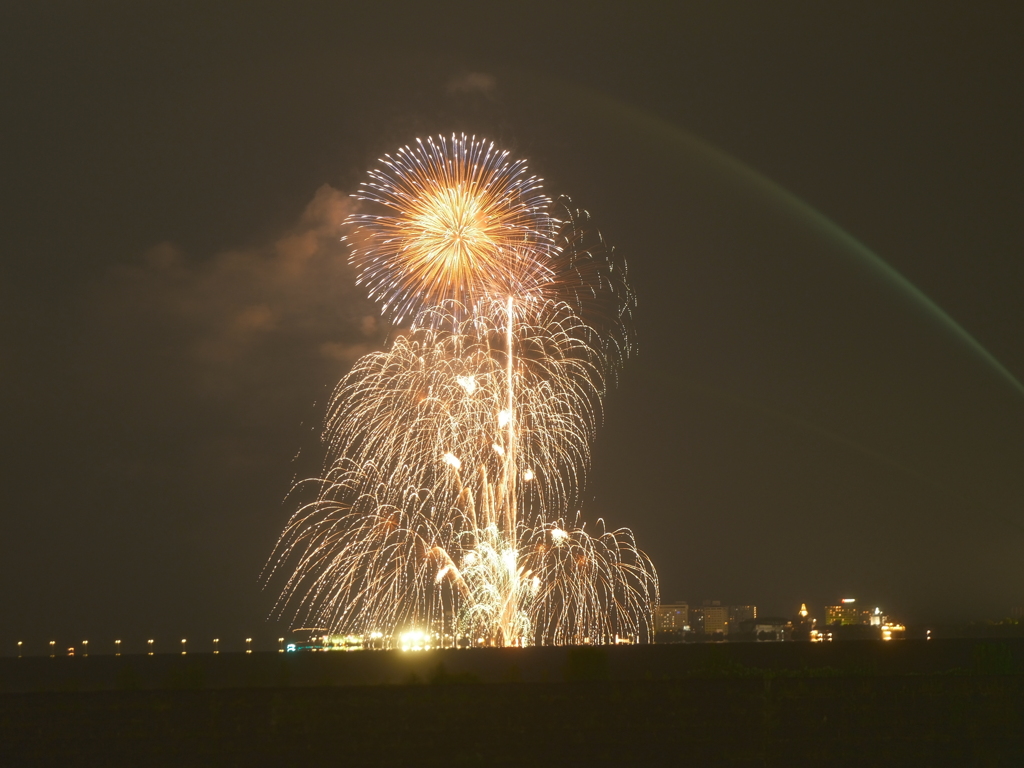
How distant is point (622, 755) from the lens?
55.4ft

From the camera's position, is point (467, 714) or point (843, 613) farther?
point (843, 613)

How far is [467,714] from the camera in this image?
16.6 m

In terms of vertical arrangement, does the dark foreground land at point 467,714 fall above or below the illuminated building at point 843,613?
below

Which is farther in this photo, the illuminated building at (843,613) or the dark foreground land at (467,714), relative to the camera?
A: the illuminated building at (843,613)

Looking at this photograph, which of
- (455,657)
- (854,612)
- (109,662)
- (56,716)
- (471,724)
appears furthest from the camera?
(854,612)

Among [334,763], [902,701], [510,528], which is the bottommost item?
[334,763]

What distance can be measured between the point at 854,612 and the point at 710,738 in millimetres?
86131

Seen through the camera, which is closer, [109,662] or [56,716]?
[56,716]

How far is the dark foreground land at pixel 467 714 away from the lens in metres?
15.8

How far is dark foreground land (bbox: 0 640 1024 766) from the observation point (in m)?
15.8

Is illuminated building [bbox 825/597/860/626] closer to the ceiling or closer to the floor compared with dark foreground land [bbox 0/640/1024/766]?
closer to the ceiling

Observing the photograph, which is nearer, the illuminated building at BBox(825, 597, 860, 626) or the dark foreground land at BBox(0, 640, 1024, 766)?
the dark foreground land at BBox(0, 640, 1024, 766)

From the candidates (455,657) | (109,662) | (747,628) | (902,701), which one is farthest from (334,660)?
(747,628)

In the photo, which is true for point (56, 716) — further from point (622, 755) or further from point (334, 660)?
point (622, 755)
